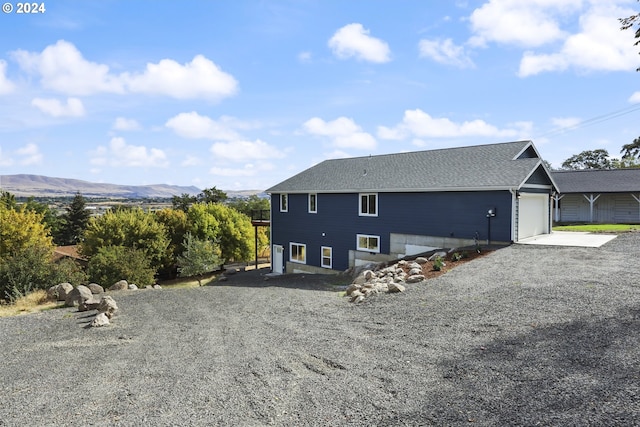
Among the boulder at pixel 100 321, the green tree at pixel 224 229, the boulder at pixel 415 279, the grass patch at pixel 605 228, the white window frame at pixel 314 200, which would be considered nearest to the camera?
the boulder at pixel 100 321

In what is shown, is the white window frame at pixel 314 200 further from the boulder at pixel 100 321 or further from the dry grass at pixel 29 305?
the boulder at pixel 100 321

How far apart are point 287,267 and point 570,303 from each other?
20.9m

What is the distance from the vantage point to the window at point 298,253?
27.8m

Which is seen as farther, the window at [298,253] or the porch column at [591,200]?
the porch column at [591,200]

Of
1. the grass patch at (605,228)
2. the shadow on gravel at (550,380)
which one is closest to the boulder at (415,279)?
the shadow on gravel at (550,380)

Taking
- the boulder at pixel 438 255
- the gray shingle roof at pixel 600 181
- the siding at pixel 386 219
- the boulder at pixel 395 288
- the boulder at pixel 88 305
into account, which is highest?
the gray shingle roof at pixel 600 181

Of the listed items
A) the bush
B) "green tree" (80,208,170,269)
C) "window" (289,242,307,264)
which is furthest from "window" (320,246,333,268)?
"green tree" (80,208,170,269)

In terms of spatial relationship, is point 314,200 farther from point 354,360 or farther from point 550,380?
point 550,380

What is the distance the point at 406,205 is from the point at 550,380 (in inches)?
660

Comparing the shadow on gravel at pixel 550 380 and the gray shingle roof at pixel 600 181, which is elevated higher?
the gray shingle roof at pixel 600 181

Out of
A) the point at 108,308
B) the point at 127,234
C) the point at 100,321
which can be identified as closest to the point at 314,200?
the point at 127,234

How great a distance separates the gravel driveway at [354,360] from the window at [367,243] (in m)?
10.8

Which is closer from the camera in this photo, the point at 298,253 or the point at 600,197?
the point at 298,253

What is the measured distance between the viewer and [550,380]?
238 inches
